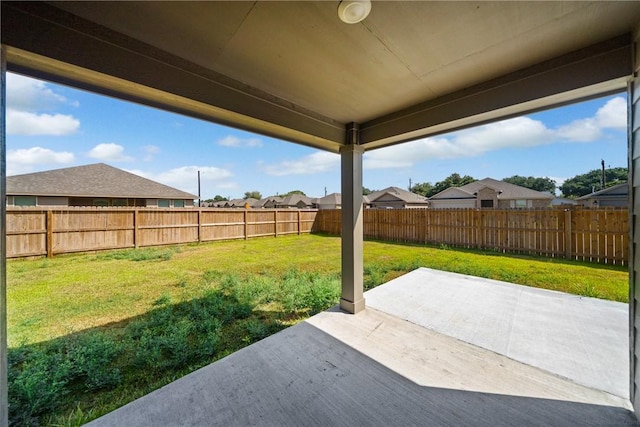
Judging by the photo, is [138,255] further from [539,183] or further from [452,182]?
[539,183]

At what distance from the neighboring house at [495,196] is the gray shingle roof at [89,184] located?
19.5 m

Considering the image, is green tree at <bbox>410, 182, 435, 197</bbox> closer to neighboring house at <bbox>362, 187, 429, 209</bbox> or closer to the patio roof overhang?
neighboring house at <bbox>362, 187, 429, 209</bbox>

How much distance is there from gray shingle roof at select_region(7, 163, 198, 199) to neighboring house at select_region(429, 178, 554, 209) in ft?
63.9

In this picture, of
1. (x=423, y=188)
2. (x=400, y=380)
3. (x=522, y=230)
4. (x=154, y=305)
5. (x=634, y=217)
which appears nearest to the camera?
(x=634, y=217)

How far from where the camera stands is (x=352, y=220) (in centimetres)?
299

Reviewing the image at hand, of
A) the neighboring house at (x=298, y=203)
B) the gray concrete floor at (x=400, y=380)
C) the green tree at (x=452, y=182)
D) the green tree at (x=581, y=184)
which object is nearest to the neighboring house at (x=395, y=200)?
the neighboring house at (x=298, y=203)

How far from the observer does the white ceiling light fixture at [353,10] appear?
1166mm

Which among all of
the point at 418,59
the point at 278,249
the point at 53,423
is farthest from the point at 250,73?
the point at 278,249

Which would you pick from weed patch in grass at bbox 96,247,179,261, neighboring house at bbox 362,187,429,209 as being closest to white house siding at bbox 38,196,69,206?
weed patch in grass at bbox 96,247,179,261

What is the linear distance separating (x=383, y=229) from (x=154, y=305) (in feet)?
27.7

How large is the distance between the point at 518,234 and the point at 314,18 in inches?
325

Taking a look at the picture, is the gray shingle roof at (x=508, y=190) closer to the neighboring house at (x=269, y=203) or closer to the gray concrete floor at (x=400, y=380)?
the gray concrete floor at (x=400, y=380)

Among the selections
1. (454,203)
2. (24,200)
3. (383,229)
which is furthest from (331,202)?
(24,200)

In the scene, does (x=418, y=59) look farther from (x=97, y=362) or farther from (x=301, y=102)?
(x=97, y=362)
